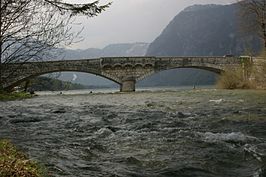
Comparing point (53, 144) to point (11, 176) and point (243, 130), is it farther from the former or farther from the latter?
point (243, 130)

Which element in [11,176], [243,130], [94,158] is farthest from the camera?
[243,130]

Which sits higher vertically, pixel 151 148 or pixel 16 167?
pixel 16 167

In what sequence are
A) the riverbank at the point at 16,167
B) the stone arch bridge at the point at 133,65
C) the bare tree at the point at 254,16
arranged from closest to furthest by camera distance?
1. the riverbank at the point at 16,167
2. the bare tree at the point at 254,16
3. the stone arch bridge at the point at 133,65

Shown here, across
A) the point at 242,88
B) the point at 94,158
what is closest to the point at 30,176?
the point at 94,158

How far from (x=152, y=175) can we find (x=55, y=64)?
48496mm

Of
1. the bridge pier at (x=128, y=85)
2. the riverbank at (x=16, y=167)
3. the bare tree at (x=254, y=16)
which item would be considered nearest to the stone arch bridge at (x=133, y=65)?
the bridge pier at (x=128, y=85)

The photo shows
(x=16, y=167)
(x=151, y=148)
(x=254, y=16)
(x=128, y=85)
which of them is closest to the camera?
(x=16, y=167)

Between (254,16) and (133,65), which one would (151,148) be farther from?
(133,65)

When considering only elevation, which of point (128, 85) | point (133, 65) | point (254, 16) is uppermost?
point (254, 16)

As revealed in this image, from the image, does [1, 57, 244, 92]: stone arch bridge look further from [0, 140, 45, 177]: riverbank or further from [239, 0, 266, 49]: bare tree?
[0, 140, 45, 177]: riverbank

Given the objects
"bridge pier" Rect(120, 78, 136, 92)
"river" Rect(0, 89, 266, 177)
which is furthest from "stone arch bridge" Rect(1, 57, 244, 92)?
"river" Rect(0, 89, 266, 177)

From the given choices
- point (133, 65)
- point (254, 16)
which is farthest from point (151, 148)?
point (133, 65)

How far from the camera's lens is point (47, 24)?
7398 mm

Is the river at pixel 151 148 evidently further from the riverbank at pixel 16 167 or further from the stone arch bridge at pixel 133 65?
the stone arch bridge at pixel 133 65
